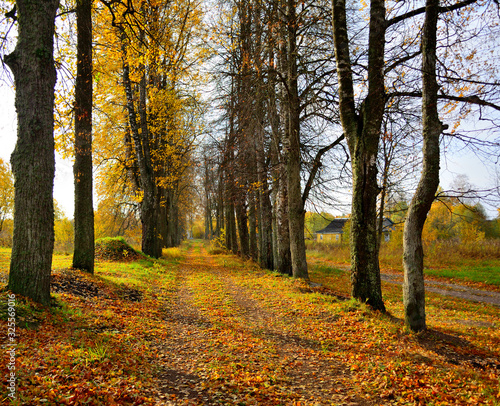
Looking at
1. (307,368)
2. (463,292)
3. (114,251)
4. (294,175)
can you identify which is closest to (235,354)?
(307,368)

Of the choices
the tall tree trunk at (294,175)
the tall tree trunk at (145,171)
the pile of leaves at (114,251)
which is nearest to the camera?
the tall tree trunk at (294,175)

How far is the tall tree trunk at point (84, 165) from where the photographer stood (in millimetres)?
8359

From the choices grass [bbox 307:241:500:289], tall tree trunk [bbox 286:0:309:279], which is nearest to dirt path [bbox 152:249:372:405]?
tall tree trunk [bbox 286:0:309:279]

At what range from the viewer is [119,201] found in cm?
1947

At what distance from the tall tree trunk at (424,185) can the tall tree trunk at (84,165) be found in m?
8.18

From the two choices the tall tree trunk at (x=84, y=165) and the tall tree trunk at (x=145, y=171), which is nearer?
the tall tree trunk at (x=84, y=165)

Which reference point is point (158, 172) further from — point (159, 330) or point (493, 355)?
point (493, 355)

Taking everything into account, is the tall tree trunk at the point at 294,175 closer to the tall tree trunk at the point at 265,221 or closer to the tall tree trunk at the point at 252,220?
the tall tree trunk at the point at 265,221

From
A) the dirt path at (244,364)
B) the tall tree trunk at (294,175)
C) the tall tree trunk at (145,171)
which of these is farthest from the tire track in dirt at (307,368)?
the tall tree trunk at (145,171)

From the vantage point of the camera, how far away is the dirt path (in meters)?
3.48

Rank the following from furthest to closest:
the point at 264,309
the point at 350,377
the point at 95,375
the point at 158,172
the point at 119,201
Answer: the point at 119,201 → the point at 158,172 → the point at 264,309 → the point at 350,377 → the point at 95,375

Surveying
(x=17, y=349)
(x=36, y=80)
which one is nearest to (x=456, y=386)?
(x=17, y=349)

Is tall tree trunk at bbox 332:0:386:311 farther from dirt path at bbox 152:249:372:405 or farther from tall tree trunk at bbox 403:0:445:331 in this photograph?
dirt path at bbox 152:249:372:405

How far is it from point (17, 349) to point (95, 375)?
1.00m
